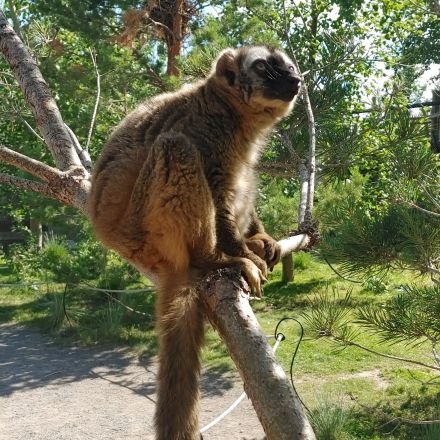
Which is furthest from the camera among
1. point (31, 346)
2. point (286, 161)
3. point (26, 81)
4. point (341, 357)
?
point (31, 346)

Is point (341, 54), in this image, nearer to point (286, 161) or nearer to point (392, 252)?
point (286, 161)

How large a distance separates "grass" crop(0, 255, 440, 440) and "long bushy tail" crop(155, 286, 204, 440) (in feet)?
4.98

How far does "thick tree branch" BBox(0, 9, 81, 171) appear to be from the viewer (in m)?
4.29

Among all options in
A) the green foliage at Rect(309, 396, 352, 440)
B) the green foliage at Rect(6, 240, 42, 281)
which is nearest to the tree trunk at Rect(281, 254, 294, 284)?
the green foliage at Rect(6, 240, 42, 281)

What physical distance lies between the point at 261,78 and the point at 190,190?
1.18 metres

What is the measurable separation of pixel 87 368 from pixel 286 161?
5989 mm

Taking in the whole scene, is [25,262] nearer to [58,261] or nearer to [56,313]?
[58,261]

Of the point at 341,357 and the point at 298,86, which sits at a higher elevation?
the point at 298,86

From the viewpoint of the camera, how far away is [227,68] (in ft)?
12.9

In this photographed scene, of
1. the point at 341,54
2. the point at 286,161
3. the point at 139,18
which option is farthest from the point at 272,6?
the point at 286,161

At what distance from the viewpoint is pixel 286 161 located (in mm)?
6004

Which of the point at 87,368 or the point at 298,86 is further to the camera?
the point at 87,368

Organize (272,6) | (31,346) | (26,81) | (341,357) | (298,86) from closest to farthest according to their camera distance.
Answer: (298,86), (26,81), (341,357), (272,6), (31,346)

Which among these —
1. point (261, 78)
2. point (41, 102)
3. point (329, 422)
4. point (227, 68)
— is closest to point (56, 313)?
point (329, 422)
